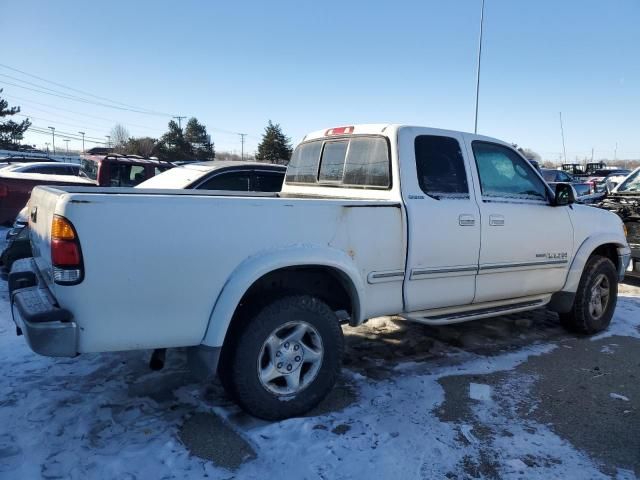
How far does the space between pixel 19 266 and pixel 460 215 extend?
128 inches

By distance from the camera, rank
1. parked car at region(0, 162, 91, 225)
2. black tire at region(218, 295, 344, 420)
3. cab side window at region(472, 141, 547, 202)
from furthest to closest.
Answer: parked car at region(0, 162, 91, 225) → cab side window at region(472, 141, 547, 202) → black tire at region(218, 295, 344, 420)

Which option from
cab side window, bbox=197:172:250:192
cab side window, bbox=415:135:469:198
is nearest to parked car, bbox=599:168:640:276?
cab side window, bbox=415:135:469:198

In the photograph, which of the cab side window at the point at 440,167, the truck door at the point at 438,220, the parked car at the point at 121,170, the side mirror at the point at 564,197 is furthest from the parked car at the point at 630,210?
the parked car at the point at 121,170

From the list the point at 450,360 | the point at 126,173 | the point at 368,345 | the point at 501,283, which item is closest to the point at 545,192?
the point at 501,283

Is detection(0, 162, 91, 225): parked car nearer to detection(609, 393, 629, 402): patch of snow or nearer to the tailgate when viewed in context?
the tailgate

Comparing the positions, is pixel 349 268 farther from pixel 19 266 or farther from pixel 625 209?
pixel 625 209

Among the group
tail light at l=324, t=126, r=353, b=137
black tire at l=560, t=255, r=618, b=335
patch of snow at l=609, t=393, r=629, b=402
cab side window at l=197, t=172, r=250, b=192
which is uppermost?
tail light at l=324, t=126, r=353, b=137

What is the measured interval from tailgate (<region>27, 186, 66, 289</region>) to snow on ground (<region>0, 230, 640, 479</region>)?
0.92 m

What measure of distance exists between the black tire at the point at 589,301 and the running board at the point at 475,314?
484 mm

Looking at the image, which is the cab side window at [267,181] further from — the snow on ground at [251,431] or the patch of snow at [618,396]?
the patch of snow at [618,396]

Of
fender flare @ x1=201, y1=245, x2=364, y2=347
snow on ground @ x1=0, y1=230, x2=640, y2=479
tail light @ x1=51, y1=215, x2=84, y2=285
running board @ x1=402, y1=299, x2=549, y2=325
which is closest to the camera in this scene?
tail light @ x1=51, y1=215, x2=84, y2=285

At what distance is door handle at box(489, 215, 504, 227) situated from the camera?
4.20 metres

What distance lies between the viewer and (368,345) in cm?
473

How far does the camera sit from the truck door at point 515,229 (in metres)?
4.25
